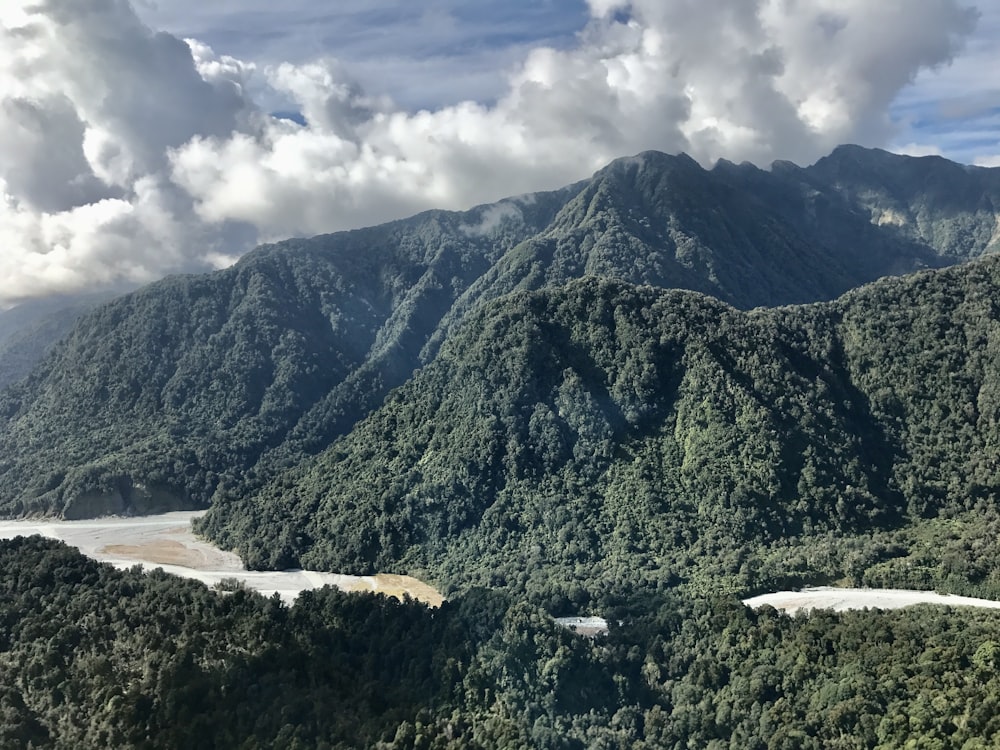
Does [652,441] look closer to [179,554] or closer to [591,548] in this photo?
[591,548]

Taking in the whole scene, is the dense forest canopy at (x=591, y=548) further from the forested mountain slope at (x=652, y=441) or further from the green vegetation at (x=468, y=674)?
the forested mountain slope at (x=652, y=441)

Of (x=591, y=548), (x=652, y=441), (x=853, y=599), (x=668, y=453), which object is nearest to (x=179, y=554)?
(x=591, y=548)

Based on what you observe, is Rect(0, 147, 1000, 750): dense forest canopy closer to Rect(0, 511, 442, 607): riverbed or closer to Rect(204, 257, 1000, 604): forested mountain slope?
Rect(204, 257, 1000, 604): forested mountain slope

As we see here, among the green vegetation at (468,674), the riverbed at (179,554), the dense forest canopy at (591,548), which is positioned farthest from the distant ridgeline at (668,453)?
the green vegetation at (468,674)

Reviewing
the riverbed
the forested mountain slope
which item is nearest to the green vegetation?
the forested mountain slope

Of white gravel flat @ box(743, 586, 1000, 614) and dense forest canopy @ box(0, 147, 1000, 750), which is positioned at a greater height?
dense forest canopy @ box(0, 147, 1000, 750)

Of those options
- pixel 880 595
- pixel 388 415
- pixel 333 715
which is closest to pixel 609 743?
pixel 333 715

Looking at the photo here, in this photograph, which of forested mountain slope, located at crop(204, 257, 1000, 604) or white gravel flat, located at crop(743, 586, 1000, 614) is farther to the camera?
forested mountain slope, located at crop(204, 257, 1000, 604)
